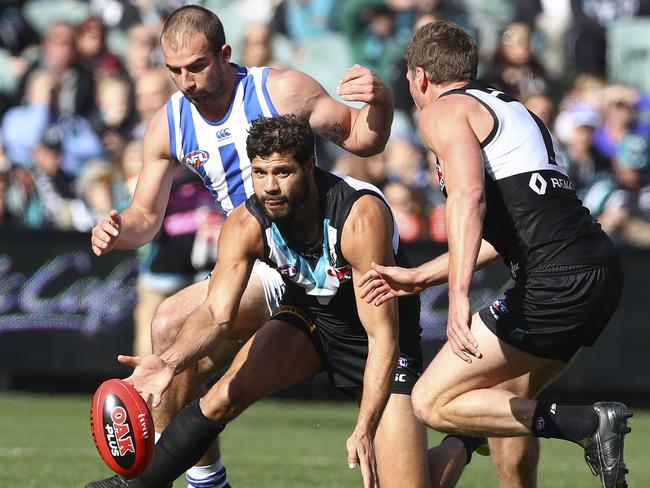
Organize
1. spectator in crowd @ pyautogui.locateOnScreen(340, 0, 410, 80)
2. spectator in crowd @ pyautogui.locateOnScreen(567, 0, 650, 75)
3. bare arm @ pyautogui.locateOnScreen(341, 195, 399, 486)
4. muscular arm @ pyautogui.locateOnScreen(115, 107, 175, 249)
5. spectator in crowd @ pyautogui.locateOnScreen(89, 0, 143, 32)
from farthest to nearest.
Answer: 1. spectator in crowd @ pyautogui.locateOnScreen(89, 0, 143, 32)
2. spectator in crowd @ pyautogui.locateOnScreen(567, 0, 650, 75)
3. spectator in crowd @ pyautogui.locateOnScreen(340, 0, 410, 80)
4. muscular arm @ pyautogui.locateOnScreen(115, 107, 175, 249)
5. bare arm @ pyautogui.locateOnScreen(341, 195, 399, 486)

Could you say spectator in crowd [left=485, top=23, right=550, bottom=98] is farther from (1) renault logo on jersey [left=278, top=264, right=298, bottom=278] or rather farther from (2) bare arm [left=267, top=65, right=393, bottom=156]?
(1) renault logo on jersey [left=278, top=264, right=298, bottom=278]

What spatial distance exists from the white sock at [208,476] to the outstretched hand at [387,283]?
1.62 metres

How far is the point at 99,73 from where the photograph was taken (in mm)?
14148

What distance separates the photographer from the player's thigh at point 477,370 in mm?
5883

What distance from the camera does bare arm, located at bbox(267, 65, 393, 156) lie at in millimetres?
6586

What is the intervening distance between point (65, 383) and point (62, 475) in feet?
17.5

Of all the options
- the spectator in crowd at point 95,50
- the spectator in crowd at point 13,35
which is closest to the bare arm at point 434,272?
the spectator in crowd at point 95,50

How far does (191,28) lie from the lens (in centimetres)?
648

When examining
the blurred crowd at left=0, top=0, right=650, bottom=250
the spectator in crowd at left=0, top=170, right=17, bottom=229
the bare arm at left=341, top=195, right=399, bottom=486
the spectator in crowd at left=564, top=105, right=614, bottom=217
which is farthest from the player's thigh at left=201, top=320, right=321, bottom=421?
the spectator in crowd at left=0, top=170, right=17, bottom=229

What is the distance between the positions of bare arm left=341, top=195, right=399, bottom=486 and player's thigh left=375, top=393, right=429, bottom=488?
44cm

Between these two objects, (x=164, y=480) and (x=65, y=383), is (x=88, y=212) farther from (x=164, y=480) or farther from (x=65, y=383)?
(x=164, y=480)

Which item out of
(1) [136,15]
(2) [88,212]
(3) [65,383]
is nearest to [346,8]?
(1) [136,15]

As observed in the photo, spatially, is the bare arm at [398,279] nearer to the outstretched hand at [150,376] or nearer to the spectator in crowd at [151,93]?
the outstretched hand at [150,376]

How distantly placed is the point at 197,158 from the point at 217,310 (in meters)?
1.05
